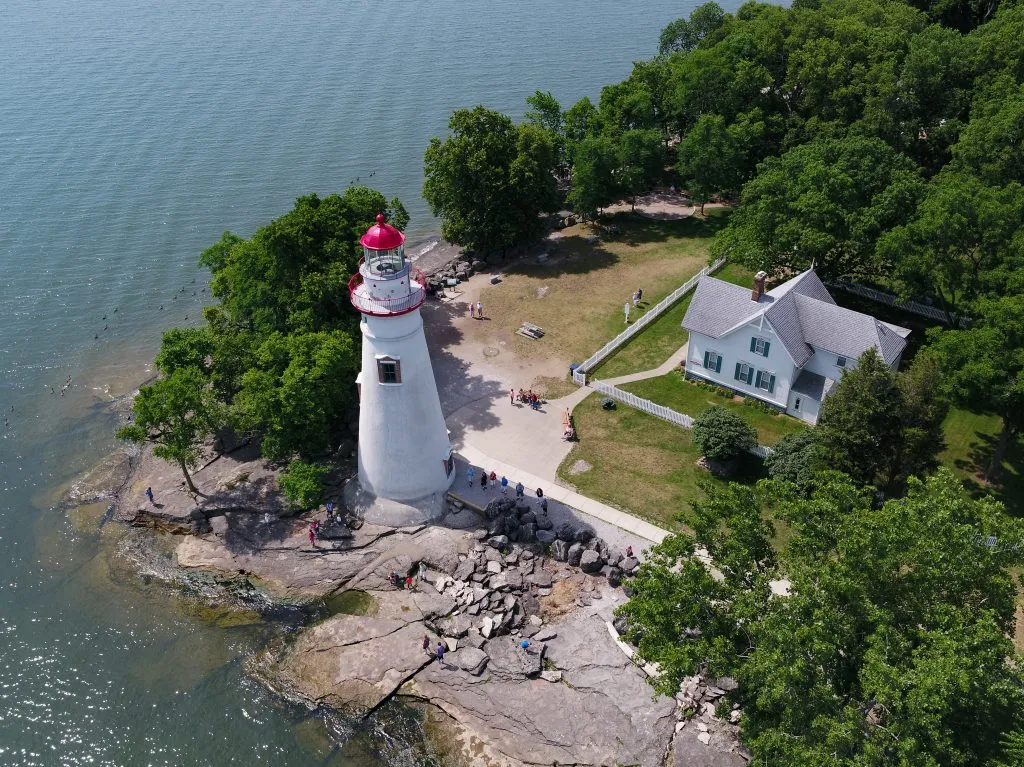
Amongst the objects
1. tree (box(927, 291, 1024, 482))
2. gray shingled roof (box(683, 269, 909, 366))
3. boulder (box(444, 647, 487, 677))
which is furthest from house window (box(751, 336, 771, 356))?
boulder (box(444, 647, 487, 677))

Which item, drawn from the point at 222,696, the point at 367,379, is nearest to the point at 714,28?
the point at 367,379

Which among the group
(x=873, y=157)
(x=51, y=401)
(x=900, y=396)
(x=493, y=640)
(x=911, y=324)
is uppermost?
(x=873, y=157)

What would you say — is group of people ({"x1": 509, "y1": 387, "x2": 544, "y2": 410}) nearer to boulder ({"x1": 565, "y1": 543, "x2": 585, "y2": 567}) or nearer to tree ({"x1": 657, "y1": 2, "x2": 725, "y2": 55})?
boulder ({"x1": 565, "y1": 543, "x2": 585, "y2": 567})

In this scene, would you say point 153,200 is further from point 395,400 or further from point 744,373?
point 744,373

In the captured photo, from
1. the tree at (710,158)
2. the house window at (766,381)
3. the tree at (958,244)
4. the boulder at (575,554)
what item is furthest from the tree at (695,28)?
the boulder at (575,554)

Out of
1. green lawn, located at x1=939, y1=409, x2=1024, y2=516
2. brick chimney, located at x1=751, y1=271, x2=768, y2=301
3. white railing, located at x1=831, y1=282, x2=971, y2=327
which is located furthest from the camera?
white railing, located at x1=831, y1=282, x2=971, y2=327

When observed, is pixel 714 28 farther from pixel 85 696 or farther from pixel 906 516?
pixel 85 696
